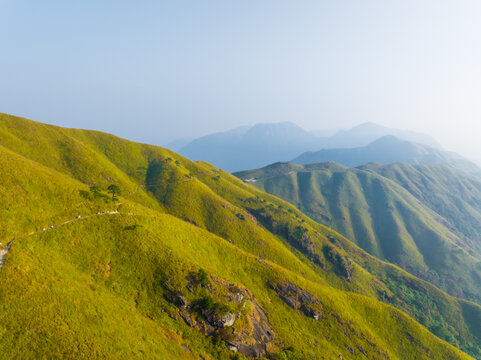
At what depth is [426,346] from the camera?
4008 inches

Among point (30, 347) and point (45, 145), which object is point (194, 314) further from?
point (45, 145)

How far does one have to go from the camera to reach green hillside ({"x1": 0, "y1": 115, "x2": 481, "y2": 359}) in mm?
37562

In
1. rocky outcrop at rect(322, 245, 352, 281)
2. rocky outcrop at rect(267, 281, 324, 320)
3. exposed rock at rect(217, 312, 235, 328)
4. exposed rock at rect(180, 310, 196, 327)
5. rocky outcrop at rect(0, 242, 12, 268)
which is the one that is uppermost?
rocky outcrop at rect(0, 242, 12, 268)

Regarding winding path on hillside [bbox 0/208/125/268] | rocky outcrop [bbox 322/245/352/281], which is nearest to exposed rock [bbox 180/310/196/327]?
winding path on hillside [bbox 0/208/125/268]

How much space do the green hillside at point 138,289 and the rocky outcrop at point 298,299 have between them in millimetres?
468

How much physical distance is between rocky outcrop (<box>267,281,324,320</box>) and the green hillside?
0.47 meters

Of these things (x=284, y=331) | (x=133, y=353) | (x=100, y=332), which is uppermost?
(x=100, y=332)

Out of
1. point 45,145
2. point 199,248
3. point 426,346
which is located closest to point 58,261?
point 199,248

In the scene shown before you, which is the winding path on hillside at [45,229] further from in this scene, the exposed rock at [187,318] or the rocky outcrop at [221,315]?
the exposed rock at [187,318]

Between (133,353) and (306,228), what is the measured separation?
546 ft

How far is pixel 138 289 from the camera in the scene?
54.6 metres

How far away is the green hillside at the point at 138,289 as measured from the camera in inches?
1479

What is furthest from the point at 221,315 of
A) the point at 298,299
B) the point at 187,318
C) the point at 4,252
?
the point at 4,252

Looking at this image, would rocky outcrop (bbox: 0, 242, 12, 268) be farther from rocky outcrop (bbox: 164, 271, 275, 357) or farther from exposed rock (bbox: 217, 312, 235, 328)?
exposed rock (bbox: 217, 312, 235, 328)
